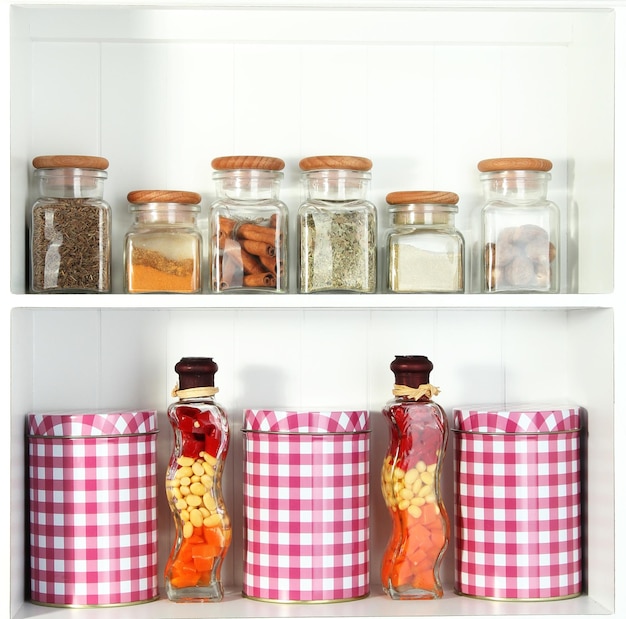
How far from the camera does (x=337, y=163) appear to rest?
1273mm

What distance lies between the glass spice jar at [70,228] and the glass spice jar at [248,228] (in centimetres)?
15

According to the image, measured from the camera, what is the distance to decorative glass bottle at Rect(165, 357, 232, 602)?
1246mm

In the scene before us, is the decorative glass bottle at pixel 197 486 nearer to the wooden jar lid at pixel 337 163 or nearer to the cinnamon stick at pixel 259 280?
the cinnamon stick at pixel 259 280

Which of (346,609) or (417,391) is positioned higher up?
(417,391)

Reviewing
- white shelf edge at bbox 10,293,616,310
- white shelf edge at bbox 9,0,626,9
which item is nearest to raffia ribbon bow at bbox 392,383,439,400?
white shelf edge at bbox 10,293,616,310

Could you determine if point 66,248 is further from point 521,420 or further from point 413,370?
point 521,420

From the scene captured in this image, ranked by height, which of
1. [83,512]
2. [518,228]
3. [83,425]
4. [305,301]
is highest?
[518,228]

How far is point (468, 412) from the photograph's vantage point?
4.25ft

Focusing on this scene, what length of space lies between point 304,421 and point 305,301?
173mm

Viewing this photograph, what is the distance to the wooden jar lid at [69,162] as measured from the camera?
4.09 ft

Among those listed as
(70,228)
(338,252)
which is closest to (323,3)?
(338,252)

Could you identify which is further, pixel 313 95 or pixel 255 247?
pixel 313 95

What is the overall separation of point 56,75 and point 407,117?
53cm

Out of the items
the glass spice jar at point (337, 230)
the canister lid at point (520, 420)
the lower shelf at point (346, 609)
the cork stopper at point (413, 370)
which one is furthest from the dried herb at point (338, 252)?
the lower shelf at point (346, 609)
